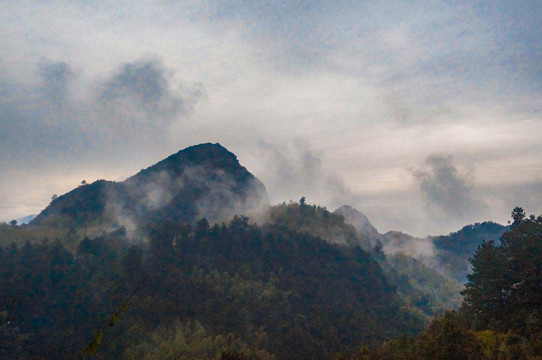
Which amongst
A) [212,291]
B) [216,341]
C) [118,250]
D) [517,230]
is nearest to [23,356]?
[216,341]

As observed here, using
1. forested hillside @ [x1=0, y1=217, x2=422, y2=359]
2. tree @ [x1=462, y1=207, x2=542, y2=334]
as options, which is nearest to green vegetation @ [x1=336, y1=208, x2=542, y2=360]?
tree @ [x1=462, y1=207, x2=542, y2=334]

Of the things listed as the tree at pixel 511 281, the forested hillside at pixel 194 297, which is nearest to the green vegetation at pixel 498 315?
the tree at pixel 511 281

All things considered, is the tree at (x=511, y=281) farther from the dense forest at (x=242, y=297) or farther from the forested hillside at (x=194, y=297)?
the forested hillside at (x=194, y=297)

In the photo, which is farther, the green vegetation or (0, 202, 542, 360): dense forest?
(0, 202, 542, 360): dense forest

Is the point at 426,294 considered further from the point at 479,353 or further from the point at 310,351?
the point at 479,353

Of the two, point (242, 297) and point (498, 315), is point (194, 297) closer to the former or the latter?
point (242, 297)

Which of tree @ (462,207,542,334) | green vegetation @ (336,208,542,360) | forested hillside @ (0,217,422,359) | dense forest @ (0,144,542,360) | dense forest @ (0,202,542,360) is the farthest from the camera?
forested hillside @ (0,217,422,359)

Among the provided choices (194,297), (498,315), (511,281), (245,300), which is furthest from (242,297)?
(511,281)

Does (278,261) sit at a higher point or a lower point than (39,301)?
higher

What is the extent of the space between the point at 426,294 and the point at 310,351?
4323 inches

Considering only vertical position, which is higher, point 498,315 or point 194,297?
point 498,315

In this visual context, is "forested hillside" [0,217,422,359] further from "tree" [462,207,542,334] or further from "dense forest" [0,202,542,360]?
"tree" [462,207,542,334]

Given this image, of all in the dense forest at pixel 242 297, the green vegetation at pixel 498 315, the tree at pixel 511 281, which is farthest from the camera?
the dense forest at pixel 242 297

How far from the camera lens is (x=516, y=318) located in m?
44.7
